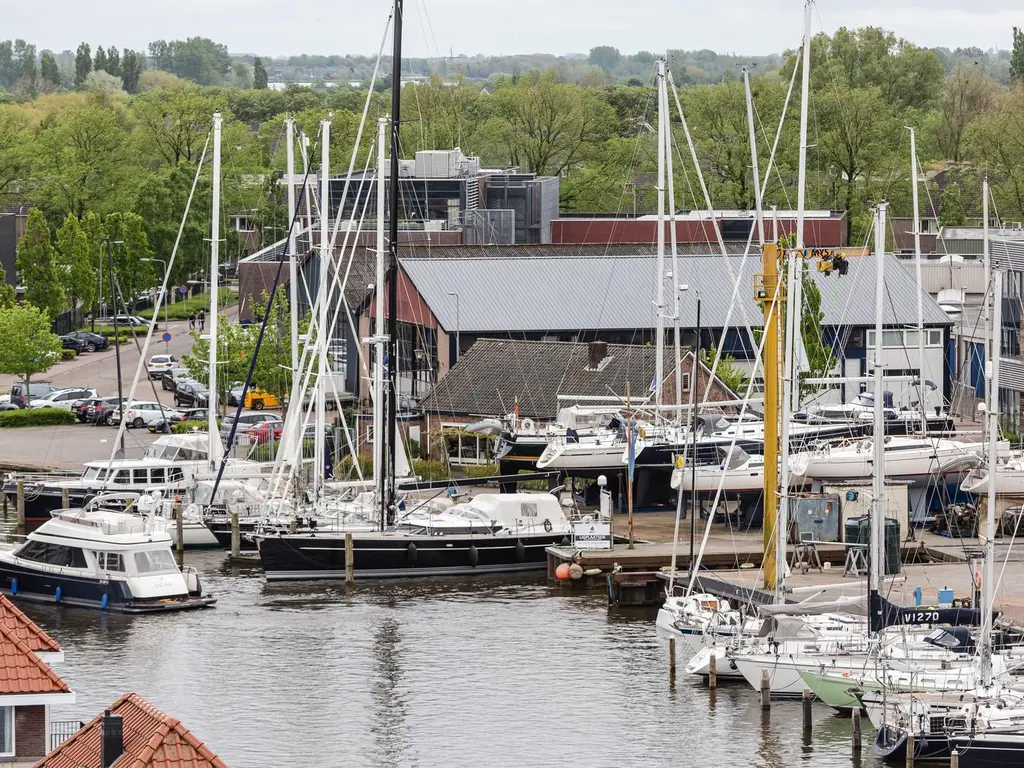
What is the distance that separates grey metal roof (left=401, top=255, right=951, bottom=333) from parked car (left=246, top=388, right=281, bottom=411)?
8783 mm

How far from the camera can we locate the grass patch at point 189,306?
452 feet

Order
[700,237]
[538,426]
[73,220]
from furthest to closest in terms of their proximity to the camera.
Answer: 1. [73,220]
2. [700,237]
3. [538,426]

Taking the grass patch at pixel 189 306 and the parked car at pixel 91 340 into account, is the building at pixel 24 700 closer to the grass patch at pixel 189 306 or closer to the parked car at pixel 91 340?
the parked car at pixel 91 340

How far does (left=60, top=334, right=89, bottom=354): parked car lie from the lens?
4815 inches

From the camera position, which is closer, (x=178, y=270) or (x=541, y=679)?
(x=541, y=679)

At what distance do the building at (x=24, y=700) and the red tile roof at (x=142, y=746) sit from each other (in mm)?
1994

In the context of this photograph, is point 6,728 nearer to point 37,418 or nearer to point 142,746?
point 142,746

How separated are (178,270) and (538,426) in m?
64.6

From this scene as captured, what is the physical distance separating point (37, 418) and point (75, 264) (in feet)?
98.8

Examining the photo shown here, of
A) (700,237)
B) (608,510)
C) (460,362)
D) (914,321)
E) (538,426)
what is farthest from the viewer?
(700,237)

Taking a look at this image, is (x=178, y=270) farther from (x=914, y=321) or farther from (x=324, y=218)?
(x=324, y=218)

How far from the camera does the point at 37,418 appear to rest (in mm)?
97625

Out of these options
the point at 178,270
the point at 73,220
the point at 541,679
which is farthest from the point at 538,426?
the point at 178,270

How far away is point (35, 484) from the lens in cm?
7619
